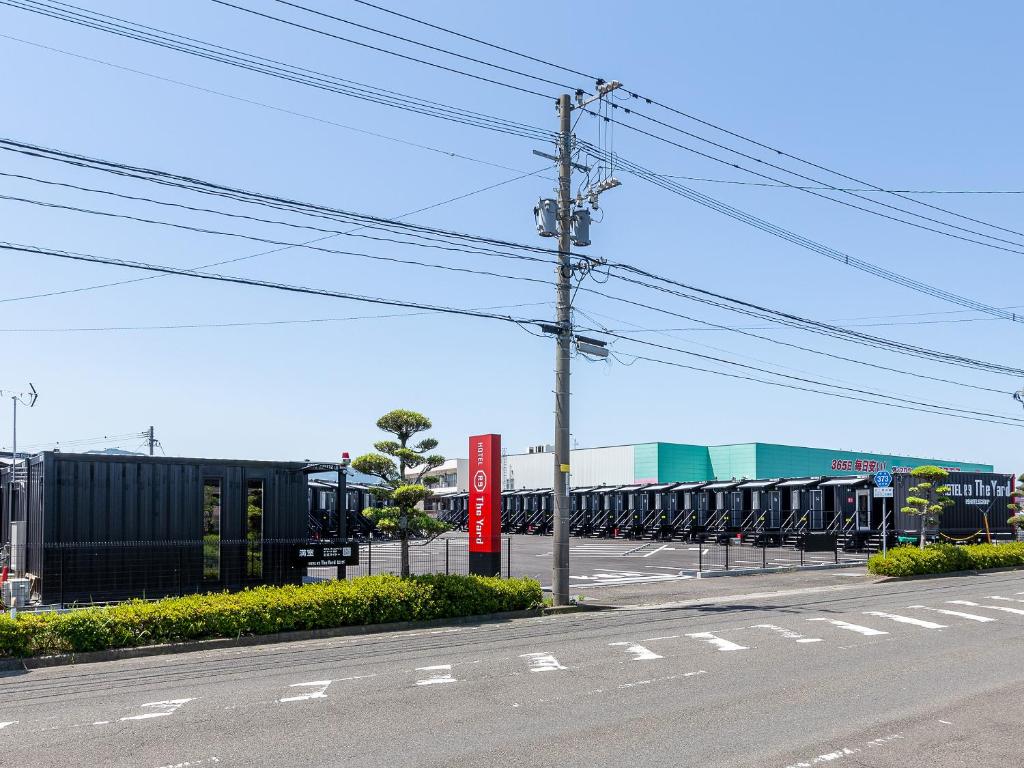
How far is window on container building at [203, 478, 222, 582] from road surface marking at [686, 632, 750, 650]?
412 inches

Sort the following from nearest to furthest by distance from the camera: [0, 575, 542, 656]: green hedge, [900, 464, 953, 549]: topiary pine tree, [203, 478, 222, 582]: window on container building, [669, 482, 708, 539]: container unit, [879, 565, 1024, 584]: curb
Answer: [0, 575, 542, 656]: green hedge < [203, 478, 222, 582]: window on container building < [879, 565, 1024, 584]: curb < [900, 464, 953, 549]: topiary pine tree < [669, 482, 708, 539]: container unit

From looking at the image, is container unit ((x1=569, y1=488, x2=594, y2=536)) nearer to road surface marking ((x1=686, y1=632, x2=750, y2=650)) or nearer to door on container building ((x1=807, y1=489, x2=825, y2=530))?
door on container building ((x1=807, y1=489, x2=825, y2=530))

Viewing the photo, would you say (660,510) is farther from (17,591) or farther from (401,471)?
(17,591)

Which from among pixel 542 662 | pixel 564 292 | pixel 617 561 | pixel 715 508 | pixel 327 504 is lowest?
pixel 617 561

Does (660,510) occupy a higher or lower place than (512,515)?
higher

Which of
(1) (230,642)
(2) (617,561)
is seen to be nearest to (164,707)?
(1) (230,642)

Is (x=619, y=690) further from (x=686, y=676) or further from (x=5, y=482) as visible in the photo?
(x=5, y=482)

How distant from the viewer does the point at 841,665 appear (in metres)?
11.8

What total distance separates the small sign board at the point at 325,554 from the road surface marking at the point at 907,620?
1128cm

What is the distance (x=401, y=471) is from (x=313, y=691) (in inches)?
311

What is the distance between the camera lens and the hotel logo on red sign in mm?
19453

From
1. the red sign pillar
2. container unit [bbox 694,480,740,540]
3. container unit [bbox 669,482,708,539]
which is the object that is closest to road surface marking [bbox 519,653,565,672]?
the red sign pillar

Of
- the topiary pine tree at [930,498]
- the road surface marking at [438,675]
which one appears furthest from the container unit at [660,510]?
the road surface marking at [438,675]

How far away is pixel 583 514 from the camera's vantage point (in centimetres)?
5900
